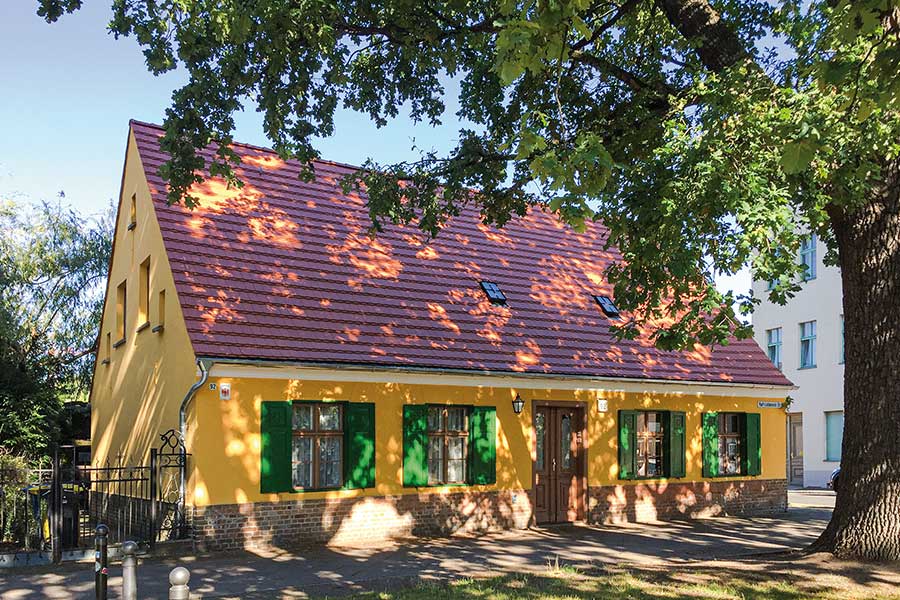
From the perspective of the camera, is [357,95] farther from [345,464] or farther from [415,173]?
[345,464]

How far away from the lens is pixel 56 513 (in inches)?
508

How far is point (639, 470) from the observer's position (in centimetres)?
1934

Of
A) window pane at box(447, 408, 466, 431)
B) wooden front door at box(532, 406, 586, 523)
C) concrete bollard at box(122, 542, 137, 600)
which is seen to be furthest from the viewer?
wooden front door at box(532, 406, 586, 523)

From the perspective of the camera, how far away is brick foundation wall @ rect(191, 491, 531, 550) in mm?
14086

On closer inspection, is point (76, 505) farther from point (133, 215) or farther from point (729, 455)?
point (729, 455)

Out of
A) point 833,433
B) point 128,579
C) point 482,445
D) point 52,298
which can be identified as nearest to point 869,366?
point 482,445

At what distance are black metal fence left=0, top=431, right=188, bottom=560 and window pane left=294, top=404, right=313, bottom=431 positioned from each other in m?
1.88

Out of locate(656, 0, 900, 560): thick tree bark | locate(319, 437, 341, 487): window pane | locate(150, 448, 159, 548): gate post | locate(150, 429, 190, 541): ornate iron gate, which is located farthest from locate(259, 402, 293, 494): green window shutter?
locate(656, 0, 900, 560): thick tree bark

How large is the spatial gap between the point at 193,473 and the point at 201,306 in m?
2.68

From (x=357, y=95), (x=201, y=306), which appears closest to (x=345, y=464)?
(x=201, y=306)

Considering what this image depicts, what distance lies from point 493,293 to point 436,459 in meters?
3.96

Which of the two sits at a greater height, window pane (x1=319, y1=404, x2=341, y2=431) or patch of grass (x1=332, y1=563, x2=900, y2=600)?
window pane (x1=319, y1=404, x2=341, y2=431)

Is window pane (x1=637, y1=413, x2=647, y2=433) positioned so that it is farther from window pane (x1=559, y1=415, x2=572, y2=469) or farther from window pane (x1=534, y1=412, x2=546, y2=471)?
window pane (x1=534, y1=412, x2=546, y2=471)

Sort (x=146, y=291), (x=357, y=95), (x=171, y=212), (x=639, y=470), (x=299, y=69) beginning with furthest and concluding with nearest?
(x=639, y=470) → (x=146, y=291) → (x=171, y=212) → (x=357, y=95) → (x=299, y=69)
